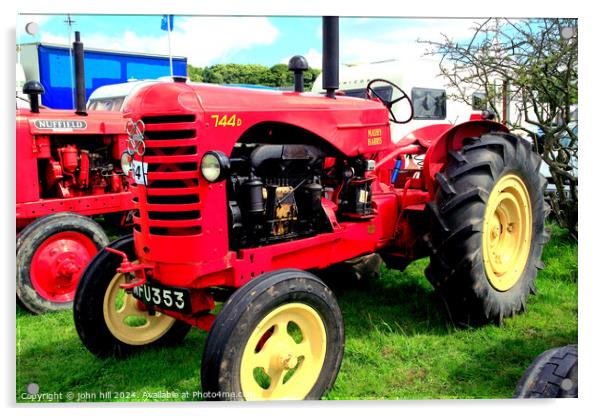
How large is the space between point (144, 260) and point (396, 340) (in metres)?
1.59

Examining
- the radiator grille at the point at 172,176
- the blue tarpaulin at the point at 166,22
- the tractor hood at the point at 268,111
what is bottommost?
the radiator grille at the point at 172,176

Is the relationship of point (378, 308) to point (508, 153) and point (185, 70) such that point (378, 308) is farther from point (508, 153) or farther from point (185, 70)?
point (185, 70)

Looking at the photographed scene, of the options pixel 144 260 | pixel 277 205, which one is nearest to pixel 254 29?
pixel 277 205

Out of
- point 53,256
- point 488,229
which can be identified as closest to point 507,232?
point 488,229

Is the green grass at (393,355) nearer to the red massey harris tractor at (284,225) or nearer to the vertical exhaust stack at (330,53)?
the red massey harris tractor at (284,225)

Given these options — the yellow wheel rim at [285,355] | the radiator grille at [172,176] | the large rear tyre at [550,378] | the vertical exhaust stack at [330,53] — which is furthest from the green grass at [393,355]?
the vertical exhaust stack at [330,53]

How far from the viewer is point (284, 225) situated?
9.95 feet

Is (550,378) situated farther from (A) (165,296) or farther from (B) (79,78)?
(B) (79,78)

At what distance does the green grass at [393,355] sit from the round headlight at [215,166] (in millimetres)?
1085

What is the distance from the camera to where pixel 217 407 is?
8.00 feet

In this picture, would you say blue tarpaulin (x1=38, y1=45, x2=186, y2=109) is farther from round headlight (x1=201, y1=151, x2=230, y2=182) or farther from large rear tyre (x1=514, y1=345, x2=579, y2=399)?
large rear tyre (x1=514, y1=345, x2=579, y2=399)

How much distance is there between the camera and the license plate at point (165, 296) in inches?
105

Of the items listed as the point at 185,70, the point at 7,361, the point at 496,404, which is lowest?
the point at 496,404

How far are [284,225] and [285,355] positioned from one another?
73 cm
